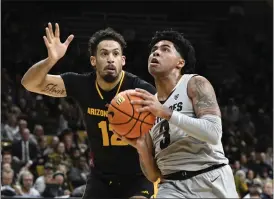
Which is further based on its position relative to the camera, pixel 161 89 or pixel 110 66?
pixel 110 66

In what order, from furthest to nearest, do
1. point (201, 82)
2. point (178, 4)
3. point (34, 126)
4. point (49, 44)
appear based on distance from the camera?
point (178, 4) < point (34, 126) < point (49, 44) < point (201, 82)

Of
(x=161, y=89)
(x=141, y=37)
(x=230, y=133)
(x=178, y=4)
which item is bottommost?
(x=230, y=133)

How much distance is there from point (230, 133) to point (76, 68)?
4.13 metres

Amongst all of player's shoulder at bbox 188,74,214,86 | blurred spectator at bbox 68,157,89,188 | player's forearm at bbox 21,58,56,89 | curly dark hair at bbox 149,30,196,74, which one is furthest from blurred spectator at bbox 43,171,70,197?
player's shoulder at bbox 188,74,214,86

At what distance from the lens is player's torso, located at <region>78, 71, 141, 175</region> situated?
5.38 meters

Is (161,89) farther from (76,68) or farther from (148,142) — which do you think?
(76,68)

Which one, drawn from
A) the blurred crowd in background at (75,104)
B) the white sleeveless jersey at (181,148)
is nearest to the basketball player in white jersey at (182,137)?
the white sleeveless jersey at (181,148)

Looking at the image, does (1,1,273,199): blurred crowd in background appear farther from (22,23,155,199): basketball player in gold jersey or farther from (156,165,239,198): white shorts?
(156,165,239,198): white shorts

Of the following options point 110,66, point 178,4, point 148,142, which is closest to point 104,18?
point 178,4

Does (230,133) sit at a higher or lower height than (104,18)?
lower

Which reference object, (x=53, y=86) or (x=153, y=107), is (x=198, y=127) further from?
(x=53, y=86)

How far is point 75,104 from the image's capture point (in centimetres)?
1380

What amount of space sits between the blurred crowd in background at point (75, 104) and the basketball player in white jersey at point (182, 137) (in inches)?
216

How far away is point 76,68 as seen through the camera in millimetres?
13648
